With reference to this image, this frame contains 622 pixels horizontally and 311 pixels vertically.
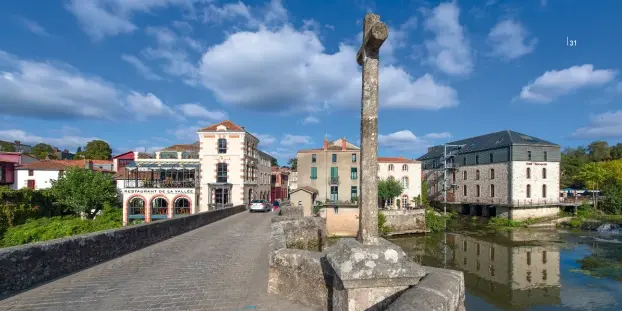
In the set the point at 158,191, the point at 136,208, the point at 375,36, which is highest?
the point at 375,36

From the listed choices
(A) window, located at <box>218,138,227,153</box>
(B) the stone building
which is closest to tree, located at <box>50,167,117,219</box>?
(A) window, located at <box>218,138,227,153</box>

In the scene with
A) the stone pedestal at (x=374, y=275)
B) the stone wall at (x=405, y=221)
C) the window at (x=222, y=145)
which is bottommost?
the stone wall at (x=405, y=221)

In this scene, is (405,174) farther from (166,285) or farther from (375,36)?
(375,36)

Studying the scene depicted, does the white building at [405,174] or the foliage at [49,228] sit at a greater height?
the white building at [405,174]

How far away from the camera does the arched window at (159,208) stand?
104 ft

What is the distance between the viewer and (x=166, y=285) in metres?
6.65

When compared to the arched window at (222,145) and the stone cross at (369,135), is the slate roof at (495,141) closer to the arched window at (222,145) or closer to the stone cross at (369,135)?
the arched window at (222,145)

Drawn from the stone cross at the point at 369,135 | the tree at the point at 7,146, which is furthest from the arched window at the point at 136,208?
the tree at the point at 7,146

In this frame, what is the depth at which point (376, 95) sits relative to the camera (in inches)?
173

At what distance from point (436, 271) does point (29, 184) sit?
52524 mm

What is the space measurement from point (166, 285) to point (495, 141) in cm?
5049

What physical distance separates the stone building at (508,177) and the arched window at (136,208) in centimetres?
4295

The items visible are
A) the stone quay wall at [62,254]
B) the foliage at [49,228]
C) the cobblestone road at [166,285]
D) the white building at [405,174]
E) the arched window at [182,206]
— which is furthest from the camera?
the white building at [405,174]

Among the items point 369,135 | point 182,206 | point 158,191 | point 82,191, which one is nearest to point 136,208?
point 158,191
